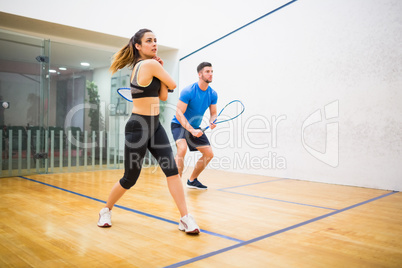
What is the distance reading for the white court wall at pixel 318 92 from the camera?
3355mm

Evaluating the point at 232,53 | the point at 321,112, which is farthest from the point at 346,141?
the point at 232,53

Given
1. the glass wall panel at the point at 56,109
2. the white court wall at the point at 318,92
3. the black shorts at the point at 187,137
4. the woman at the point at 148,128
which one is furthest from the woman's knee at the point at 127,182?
the glass wall panel at the point at 56,109

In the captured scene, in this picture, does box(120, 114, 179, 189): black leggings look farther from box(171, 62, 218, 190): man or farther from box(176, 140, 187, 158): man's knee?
box(176, 140, 187, 158): man's knee

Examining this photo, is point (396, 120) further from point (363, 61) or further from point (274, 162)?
point (274, 162)

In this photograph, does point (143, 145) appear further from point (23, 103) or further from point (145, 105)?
point (23, 103)

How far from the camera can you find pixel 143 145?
68.8 inches

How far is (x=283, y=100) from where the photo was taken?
13.9 ft

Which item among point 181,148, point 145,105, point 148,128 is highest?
point 145,105

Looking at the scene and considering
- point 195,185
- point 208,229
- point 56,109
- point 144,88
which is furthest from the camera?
point 56,109

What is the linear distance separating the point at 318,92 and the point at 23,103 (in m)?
3.65

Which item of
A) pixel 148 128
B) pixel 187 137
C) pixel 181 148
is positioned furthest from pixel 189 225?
pixel 187 137

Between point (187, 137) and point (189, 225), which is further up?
point (187, 137)

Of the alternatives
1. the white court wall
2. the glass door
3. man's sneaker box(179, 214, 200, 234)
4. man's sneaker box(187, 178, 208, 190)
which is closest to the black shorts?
man's sneaker box(187, 178, 208, 190)

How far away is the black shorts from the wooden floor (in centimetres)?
45
